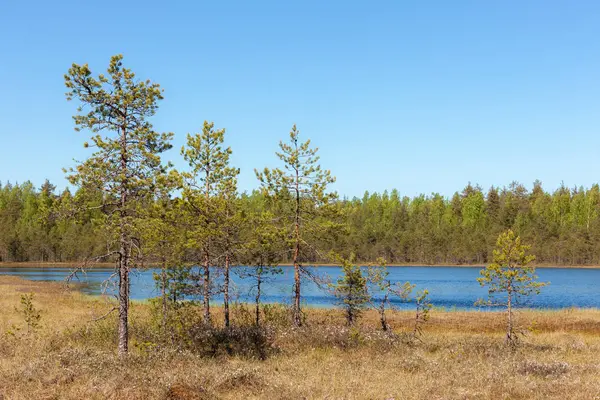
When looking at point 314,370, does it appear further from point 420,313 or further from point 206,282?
point 420,313

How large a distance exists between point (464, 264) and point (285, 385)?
144m

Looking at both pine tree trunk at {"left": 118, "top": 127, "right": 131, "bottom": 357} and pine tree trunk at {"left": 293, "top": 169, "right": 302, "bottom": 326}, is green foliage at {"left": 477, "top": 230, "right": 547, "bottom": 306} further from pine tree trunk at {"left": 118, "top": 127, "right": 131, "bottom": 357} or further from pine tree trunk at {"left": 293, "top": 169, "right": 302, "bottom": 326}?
pine tree trunk at {"left": 118, "top": 127, "right": 131, "bottom": 357}

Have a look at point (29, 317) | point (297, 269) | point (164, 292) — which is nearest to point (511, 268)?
point (297, 269)

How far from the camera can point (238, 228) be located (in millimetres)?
26422

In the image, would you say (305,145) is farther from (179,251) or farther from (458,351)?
(458,351)

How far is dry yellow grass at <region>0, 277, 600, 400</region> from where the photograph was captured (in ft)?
48.0

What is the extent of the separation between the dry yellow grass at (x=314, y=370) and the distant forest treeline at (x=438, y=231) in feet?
325

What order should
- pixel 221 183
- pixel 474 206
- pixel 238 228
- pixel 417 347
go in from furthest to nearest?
pixel 474 206 < pixel 221 183 < pixel 238 228 < pixel 417 347

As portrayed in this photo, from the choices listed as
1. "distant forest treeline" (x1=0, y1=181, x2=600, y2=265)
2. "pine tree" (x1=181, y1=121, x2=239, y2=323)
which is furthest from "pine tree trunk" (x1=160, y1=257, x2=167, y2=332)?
"distant forest treeline" (x1=0, y1=181, x2=600, y2=265)

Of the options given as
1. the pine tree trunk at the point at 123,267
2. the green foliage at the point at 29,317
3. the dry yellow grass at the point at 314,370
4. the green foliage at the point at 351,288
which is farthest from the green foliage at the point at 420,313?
the green foliage at the point at 29,317

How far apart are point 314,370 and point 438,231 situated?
14401 centimetres

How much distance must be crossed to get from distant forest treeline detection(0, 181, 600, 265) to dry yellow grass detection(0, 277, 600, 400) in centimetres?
9915

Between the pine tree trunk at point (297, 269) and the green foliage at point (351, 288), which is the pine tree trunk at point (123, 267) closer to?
the pine tree trunk at point (297, 269)

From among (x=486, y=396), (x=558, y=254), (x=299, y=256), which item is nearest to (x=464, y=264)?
(x=558, y=254)
